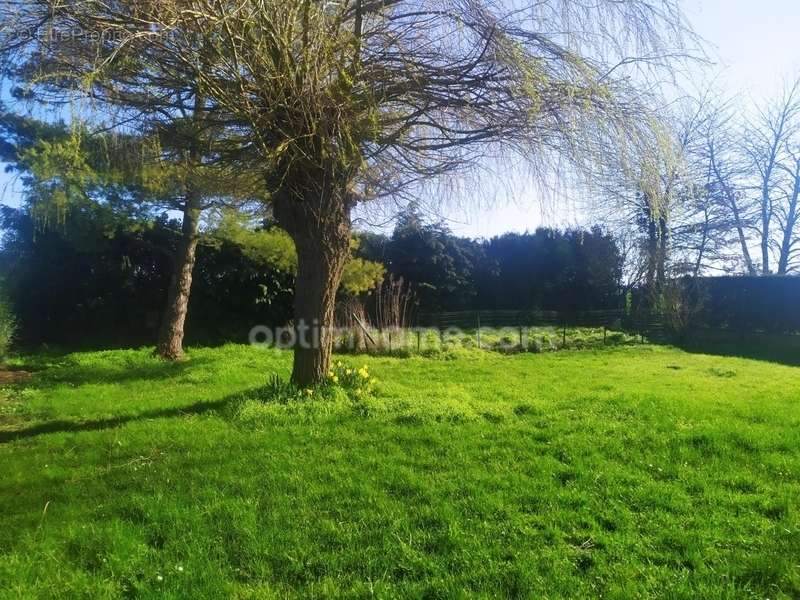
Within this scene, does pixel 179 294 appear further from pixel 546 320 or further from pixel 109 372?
pixel 546 320

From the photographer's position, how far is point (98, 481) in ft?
12.2

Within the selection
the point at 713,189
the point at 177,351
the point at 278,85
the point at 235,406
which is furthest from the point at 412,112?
the point at 713,189

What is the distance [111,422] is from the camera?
5.50 m

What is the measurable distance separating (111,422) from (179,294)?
5604 mm

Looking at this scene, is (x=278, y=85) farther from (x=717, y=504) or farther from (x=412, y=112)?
(x=717, y=504)

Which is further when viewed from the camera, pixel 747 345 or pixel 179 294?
pixel 747 345

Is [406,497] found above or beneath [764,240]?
beneath

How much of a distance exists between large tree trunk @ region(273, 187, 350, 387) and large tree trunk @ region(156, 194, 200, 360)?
5.26m

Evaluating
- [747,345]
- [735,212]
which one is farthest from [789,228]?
[747,345]

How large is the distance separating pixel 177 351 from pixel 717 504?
997 centimetres

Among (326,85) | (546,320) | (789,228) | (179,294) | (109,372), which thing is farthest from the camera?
(789,228)

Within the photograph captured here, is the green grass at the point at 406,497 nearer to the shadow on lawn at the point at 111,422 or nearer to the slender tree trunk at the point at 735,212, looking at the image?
the shadow on lawn at the point at 111,422

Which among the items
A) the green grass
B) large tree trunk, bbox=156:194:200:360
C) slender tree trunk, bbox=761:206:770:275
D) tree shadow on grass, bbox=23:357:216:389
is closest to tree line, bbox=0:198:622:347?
large tree trunk, bbox=156:194:200:360

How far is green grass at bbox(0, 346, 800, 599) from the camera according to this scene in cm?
242
